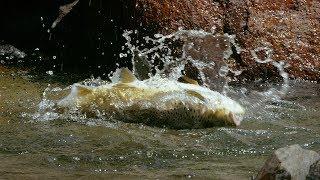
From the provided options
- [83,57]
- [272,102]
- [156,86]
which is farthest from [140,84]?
[83,57]

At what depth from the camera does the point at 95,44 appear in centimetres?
802

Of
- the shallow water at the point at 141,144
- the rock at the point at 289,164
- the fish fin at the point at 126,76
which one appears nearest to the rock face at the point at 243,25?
the shallow water at the point at 141,144

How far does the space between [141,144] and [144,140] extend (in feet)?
0.40

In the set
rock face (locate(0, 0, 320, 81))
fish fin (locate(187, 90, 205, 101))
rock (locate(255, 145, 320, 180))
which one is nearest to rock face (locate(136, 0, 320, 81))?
rock face (locate(0, 0, 320, 81))

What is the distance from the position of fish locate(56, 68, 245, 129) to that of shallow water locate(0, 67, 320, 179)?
88 millimetres

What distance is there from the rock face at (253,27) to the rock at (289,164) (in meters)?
4.03

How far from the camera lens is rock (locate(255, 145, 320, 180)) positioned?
3.10 m

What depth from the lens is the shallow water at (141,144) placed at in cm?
376

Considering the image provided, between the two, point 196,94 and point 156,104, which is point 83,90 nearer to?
point 156,104

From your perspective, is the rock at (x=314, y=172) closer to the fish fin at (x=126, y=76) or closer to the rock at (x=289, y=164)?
the rock at (x=289, y=164)

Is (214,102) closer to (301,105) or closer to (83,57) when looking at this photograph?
(301,105)

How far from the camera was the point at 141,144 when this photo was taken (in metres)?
4.47

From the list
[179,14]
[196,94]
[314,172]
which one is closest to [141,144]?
[196,94]

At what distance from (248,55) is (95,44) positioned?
210 cm
